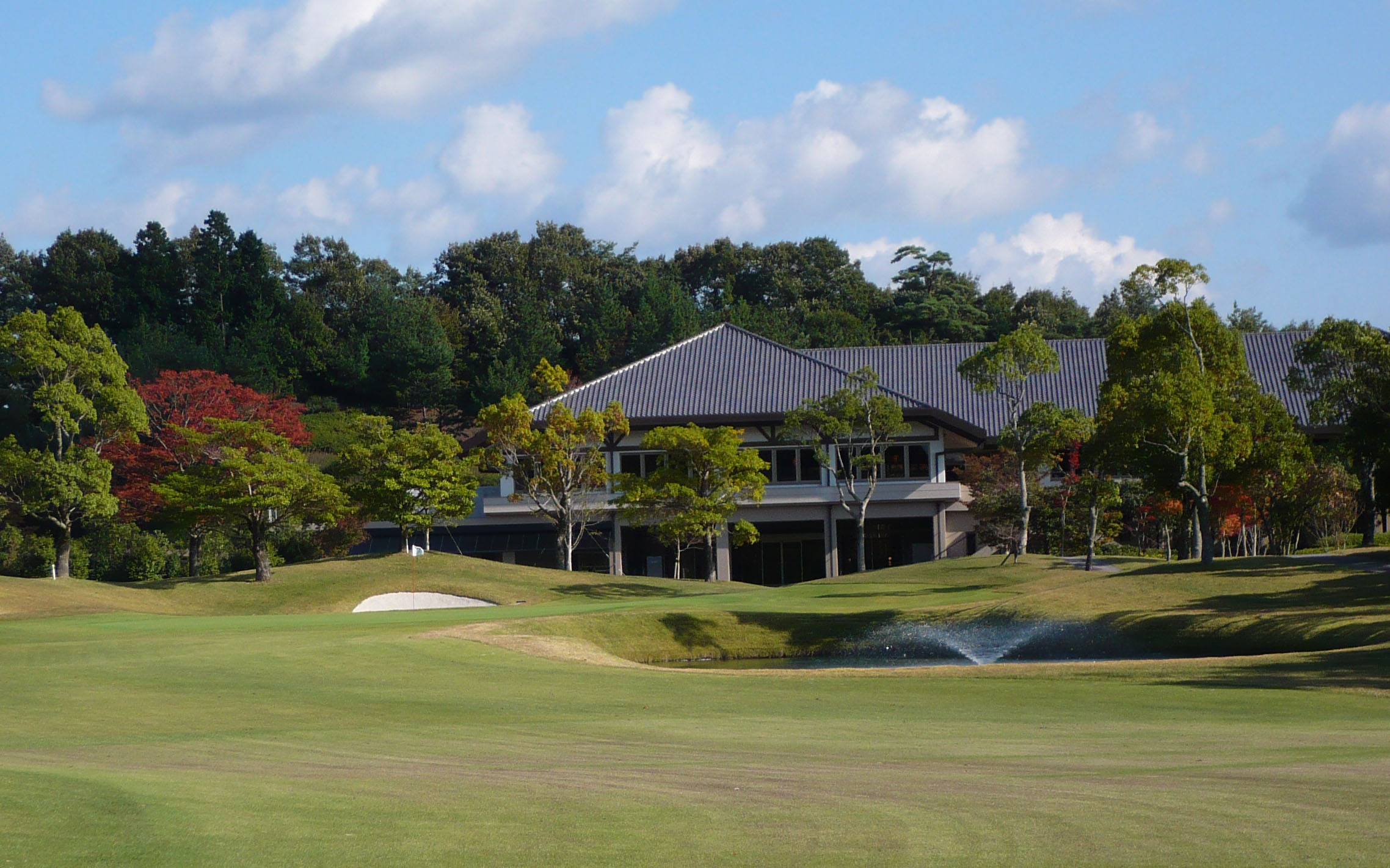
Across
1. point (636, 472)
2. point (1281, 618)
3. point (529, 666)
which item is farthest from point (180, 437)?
point (1281, 618)

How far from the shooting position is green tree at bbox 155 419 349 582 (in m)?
41.6

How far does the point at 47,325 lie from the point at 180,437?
→ 9518 mm

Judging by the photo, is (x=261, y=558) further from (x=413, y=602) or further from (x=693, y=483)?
(x=693, y=483)

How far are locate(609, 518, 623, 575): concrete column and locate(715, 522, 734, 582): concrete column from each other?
3.91 meters

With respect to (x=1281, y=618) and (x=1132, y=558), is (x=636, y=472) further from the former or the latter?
(x=1281, y=618)

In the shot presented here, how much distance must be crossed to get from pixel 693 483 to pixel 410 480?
32.2 ft

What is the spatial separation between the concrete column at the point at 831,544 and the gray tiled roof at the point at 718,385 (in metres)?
4.78

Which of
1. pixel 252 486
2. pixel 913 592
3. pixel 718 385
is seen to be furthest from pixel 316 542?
pixel 913 592

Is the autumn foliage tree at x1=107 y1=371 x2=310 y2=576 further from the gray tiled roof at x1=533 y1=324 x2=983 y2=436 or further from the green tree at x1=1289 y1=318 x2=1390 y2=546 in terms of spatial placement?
the green tree at x1=1289 y1=318 x2=1390 y2=546

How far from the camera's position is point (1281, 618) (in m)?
23.6

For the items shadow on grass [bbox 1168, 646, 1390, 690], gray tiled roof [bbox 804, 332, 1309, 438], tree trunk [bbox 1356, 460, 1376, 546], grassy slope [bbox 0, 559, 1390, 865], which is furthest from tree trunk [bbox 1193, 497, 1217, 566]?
gray tiled roof [bbox 804, 332, 1309, 438]

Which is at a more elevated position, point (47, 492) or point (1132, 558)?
point (47, 492)

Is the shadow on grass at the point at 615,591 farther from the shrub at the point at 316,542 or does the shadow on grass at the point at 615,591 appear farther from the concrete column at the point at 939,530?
the concrete column at the point at 939,530

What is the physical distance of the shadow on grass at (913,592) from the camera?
34.6 metres
